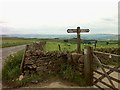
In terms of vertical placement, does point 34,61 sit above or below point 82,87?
above

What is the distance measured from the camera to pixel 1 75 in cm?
1344

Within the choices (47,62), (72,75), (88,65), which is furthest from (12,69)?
Result: (88,65)

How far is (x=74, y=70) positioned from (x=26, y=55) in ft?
9.75

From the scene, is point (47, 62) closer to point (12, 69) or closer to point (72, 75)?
point (72, 75)

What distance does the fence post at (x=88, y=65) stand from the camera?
10766 millimetres

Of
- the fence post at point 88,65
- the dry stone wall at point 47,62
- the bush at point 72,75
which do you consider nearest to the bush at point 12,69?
the dry stone wall at point 47,62

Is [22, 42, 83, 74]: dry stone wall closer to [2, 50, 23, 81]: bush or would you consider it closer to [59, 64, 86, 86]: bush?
[59, 64, 86, 86]: bush

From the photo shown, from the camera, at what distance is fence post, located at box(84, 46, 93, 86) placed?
10766 mm

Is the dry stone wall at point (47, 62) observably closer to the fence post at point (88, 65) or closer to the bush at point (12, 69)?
the bush at point (12, 69)

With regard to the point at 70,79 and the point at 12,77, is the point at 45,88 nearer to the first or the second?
the point at 70,79

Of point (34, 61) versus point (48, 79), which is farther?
point (34, 61)

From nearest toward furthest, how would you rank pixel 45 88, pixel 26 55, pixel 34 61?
pixel 45 88 < pixel 34 61 < pixel 26 55

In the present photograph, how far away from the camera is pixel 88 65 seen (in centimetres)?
1094

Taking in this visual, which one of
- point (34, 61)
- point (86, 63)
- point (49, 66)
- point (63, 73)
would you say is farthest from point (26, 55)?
point (86, 63)
